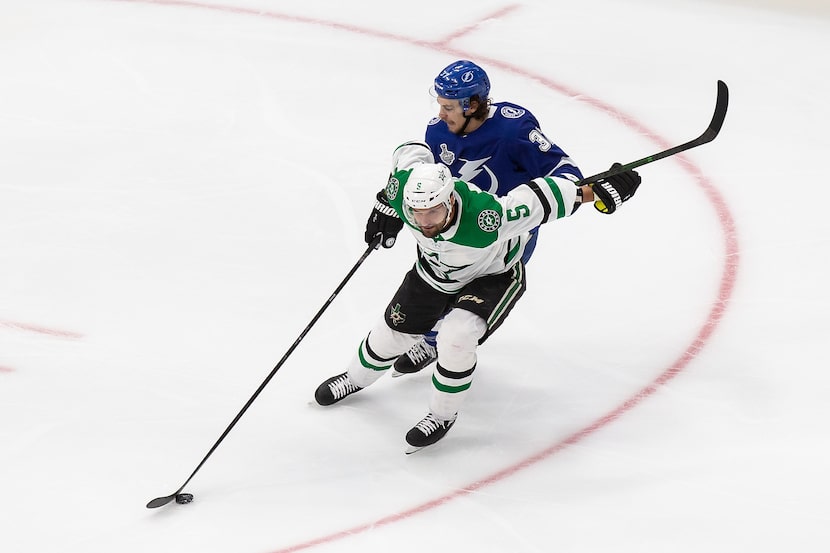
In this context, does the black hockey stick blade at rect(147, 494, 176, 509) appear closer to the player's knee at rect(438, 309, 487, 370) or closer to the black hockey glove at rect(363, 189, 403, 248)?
the player's knee at rect(438, 309, 487, 370)

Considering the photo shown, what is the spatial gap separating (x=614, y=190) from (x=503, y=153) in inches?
14.2

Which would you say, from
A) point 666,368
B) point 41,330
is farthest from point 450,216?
point 41,330

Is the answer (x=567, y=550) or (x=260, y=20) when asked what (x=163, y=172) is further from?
(x=567, y=550)

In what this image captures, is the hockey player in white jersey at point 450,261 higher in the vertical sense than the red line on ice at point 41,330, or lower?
higher

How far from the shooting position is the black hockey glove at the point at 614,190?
3301 mm

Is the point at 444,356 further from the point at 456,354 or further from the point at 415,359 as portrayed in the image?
the point at 415,359

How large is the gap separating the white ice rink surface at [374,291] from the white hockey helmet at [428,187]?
0.86 meters

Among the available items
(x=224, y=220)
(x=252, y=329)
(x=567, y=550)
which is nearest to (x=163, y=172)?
(x=224, y=220)

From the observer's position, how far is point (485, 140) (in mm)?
3467

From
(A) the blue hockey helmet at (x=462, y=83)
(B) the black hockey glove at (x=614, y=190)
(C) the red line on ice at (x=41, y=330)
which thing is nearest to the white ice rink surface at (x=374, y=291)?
(C) the red line on ice at (x=41, y=330)

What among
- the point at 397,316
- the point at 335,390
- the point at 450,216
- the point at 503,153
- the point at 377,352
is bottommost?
the point at 335,390

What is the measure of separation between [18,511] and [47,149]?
2506 mm

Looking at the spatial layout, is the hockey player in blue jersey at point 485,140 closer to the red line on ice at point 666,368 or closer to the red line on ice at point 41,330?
the red line on ice at point 666,368

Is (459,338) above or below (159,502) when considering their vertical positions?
above
